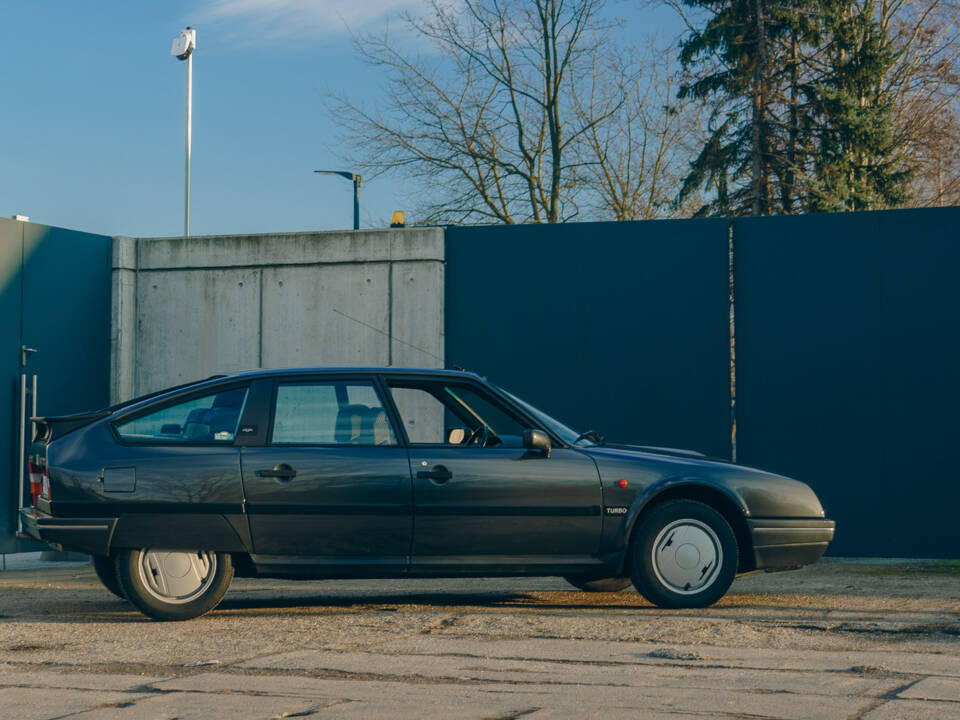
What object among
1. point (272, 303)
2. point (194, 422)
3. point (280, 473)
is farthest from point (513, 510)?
point (272, 303)

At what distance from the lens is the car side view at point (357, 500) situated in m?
7.32

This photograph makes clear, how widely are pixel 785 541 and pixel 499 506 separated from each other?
1.81 m

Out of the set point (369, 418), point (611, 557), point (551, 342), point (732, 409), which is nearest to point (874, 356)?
point (732, 409)

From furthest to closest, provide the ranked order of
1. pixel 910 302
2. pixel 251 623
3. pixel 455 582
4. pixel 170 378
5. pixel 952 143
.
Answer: pixel 952 143, pixel 170 378, pixel 910 302, pixel 455 582, pixel 251 623

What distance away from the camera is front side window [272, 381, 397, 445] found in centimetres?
752

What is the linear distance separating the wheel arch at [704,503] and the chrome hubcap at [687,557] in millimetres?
170

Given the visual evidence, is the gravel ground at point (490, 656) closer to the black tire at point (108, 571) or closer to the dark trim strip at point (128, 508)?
the black tire at point (108, 571)

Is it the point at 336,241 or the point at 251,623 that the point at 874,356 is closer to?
the point at 336,241

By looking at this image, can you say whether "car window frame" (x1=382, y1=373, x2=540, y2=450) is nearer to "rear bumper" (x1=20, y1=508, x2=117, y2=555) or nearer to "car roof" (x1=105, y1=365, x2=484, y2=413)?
"car roof" (x1=105, y1=365, x2=484, y2=413)

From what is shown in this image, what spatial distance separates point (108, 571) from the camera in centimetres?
770

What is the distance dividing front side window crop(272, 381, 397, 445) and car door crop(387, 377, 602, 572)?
0.55ft

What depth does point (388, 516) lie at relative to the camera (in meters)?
7.41

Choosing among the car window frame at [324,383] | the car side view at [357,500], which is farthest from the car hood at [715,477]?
the car window frame at [324,383]

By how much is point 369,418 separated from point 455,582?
9.18ft
